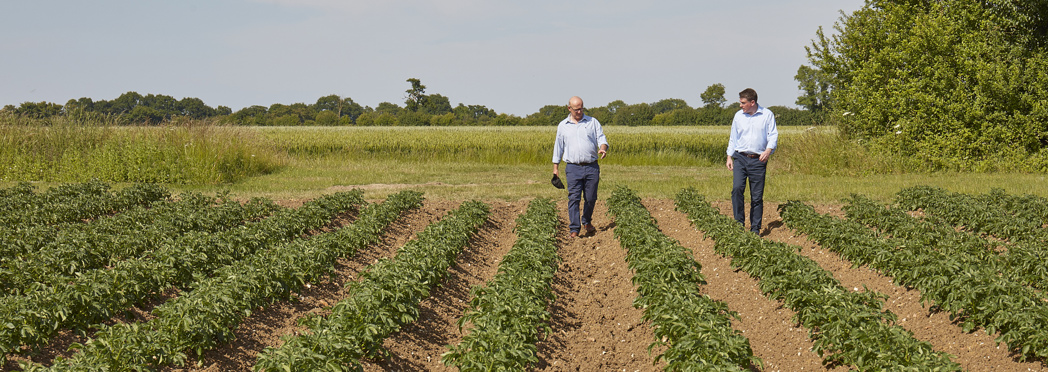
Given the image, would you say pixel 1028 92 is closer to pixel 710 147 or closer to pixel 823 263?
pixel 710 147

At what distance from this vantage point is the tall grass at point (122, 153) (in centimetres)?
1786

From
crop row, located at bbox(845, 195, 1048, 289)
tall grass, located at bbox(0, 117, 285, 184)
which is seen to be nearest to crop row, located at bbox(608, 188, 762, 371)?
crop row, located at bbox(845, 195, 1048, 289)

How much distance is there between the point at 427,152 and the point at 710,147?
10.6 metres

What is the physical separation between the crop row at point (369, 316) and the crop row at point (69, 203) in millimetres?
6237

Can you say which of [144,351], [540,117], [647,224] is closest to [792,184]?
[647,224]

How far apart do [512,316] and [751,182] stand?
16.5ft

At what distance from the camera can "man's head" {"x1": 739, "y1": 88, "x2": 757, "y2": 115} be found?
952cm

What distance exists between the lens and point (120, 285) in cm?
653

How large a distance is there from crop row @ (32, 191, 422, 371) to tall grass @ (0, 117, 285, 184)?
10.6 m

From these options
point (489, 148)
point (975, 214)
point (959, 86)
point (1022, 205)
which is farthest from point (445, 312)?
point (489, 148)

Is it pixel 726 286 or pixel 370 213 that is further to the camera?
pixel 370 213

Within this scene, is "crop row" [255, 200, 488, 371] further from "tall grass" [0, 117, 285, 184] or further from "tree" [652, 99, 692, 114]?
"tree" [652, 99, 692, 114]

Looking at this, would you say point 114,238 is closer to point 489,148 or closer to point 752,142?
point 752,142

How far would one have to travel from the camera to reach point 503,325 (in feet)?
19.3
